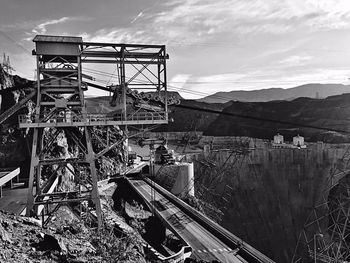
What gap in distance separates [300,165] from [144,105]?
55.4 m

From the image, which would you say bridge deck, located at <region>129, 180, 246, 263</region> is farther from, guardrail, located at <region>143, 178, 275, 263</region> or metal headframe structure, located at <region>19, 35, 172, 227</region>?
metal headframe structure, located at <region>19, 35, 172, 227</region>

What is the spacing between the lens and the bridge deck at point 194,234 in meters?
20.1

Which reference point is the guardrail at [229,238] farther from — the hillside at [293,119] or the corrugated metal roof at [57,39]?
the hillside at [293,119]

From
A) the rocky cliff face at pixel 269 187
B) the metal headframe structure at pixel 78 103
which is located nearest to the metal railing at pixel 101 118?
the metal headframe structure at pixel 78 103

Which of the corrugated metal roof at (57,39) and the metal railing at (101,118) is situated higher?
the corrugated metal roof at (57,39)

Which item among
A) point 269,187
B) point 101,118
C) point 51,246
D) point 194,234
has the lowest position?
point 269,187

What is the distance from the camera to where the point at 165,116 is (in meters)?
22.6

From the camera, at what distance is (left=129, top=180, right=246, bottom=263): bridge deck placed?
65.8 feet

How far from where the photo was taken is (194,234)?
80.1ft

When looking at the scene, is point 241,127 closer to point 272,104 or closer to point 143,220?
point 272,104

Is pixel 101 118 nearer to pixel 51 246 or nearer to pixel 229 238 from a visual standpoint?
pixel 51 246

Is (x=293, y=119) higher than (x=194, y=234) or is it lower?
higher

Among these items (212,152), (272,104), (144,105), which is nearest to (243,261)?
(144,105)

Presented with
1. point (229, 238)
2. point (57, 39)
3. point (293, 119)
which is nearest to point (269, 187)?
point (229, 238)
